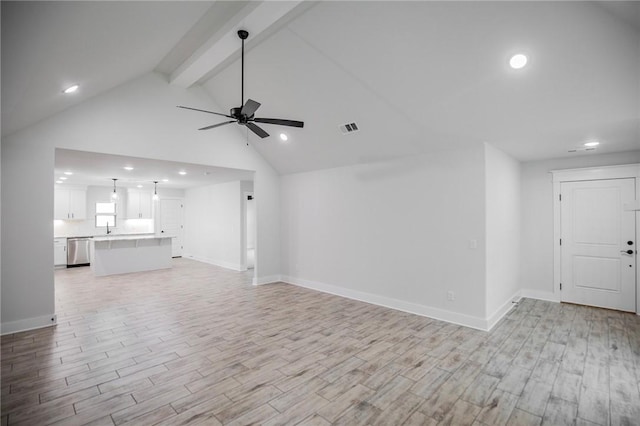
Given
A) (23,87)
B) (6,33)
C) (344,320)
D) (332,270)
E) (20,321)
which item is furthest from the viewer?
(332,270)

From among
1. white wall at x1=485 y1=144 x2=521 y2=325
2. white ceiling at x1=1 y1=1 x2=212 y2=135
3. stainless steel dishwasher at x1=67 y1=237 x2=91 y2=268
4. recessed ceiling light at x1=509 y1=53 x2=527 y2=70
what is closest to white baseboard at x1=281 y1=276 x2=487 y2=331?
white wall at x1=485 y1=144 x2=521 y2=325

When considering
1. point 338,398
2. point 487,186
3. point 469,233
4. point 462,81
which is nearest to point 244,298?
point 338,398

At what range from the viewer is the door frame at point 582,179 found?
4.67m

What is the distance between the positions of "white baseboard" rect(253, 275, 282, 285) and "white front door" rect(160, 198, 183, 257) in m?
5.51

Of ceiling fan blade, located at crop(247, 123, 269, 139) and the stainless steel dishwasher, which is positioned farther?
the stainless steel dishwasher

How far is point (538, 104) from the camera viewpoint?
10.7ft

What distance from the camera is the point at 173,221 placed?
1098 cm

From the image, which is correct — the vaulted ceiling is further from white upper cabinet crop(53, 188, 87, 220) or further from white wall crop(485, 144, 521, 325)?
white upper cabinet crop(53, 188, 87, 220)

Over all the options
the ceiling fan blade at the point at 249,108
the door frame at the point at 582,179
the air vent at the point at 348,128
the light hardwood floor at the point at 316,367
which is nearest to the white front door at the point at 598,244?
the door frame at the point at 582,179

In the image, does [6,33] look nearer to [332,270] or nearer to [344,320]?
[344,320]

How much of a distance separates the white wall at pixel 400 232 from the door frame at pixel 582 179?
2.35m

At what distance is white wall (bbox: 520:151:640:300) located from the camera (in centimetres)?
543

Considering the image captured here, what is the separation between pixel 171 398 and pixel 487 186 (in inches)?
174

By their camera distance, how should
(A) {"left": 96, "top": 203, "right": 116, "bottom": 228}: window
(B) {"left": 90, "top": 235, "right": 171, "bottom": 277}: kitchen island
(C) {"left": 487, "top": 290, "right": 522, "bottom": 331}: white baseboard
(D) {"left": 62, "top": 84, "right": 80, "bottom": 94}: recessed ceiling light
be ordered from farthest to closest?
(A) {"left": 96, "top": 203, "right": 116, "bottom": 228}: window → (B) {"left": 90, "top": 235, "right": 171, "bottom": 277}: kitchen island → (C) {"left": 487, "top": 290, "right": 522, "bottom": 331}: white baseboard → (D) {"left": 62, "top": 84, "right": 80, "bottom": 94}: recessed ceiling light
